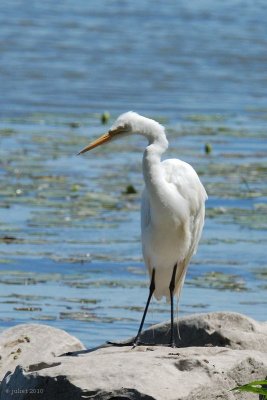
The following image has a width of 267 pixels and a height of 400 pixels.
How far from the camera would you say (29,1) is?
31.2 metres

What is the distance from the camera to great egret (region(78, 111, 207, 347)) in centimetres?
724

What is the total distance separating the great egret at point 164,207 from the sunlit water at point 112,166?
90cm

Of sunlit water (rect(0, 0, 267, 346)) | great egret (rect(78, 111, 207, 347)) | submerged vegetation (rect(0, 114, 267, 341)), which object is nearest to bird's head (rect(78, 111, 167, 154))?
great egret (rect(78, 111, 207, 347))

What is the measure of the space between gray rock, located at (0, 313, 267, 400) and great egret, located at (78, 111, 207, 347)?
81cm

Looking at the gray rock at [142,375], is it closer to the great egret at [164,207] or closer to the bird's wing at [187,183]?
the great egret at [164,207]

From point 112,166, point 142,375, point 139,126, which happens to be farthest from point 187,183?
point 112,166

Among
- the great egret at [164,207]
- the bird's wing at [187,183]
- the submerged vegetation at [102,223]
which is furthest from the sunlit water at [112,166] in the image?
the bird's wing at [187,183]

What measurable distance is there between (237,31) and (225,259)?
16.6 meters

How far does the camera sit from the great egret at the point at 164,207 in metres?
7.24

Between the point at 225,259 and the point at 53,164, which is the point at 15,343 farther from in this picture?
Result: the point at 53,164

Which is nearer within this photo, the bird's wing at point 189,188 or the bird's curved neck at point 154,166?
the bird's curved neck at point 154,166

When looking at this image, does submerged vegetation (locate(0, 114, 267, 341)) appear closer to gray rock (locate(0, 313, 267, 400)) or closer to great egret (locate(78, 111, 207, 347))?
great egret (locate(78, 111, 207, 347))

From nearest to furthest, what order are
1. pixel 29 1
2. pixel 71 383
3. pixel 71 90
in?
pixel 71 383 → pixel 71 90 → pixel 29 1

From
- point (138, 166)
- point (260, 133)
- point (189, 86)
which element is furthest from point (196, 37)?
point (138, 166)
